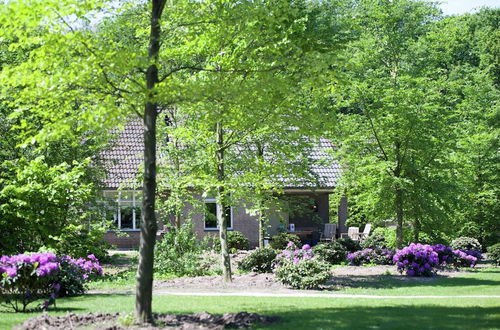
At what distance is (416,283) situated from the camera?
18172mm

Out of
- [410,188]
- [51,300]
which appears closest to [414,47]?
[410,188]

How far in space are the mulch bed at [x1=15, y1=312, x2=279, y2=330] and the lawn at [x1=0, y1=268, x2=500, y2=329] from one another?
51cm

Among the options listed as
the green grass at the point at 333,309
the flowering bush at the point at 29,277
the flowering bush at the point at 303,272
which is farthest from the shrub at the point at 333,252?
the flowering bush at the point at 29,277

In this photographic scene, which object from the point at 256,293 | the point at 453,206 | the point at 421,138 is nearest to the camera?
the point at 256,293

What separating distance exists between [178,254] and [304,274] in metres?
5.37

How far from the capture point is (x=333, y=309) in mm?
11984

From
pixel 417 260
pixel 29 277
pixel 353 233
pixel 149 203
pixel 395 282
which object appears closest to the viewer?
pixel 149 203

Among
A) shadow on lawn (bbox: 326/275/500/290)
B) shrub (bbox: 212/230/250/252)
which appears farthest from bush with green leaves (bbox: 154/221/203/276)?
shrub (bbox: 212/230/250/252)

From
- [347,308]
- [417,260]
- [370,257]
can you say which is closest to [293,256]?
[417,260]

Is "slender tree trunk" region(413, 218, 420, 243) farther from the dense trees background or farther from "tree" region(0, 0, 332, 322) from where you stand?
"tree" region(0, 0, 332, 322)

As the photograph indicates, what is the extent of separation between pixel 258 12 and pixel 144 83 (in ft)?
7.53

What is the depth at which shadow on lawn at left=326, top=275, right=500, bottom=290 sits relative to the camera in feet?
57.1

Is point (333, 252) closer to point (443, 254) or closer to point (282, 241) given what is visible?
point (443, 254)

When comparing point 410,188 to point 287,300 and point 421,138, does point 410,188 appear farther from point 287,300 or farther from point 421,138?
point 287,300
